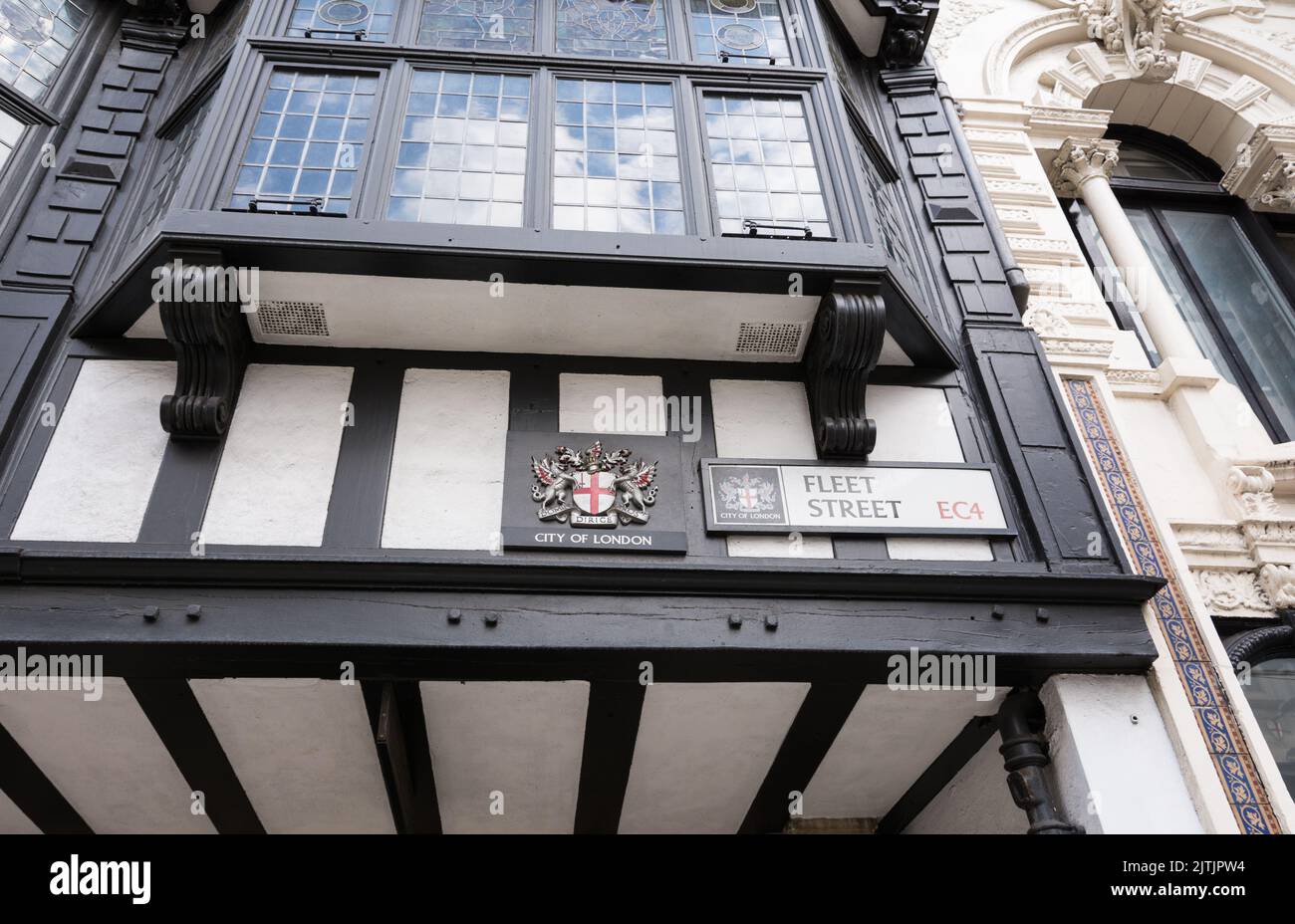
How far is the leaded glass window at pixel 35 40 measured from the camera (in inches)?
326

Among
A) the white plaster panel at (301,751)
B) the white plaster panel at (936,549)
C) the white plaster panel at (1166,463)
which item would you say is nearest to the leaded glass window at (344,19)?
the white plaster panel at (301,751)

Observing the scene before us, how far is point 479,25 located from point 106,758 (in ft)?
19.7

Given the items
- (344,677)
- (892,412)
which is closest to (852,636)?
(892,412)

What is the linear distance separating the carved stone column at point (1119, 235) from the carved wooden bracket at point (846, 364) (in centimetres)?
388

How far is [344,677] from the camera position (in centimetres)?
568

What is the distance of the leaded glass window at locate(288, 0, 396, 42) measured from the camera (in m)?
8.03

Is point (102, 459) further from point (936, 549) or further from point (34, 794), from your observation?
point (936, 549)

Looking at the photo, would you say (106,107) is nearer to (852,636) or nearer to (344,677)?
(344,677)

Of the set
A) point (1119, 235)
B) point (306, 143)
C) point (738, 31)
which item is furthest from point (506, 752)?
point (1119, 235)

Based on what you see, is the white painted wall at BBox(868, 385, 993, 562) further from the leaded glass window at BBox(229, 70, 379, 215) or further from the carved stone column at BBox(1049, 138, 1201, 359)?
the leaded glass window at BBox(229, 70, 379, 215)

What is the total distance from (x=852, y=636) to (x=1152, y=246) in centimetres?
743

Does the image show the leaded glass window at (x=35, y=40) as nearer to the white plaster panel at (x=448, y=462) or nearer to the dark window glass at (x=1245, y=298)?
the white plaster panel at (x=448, y=462)

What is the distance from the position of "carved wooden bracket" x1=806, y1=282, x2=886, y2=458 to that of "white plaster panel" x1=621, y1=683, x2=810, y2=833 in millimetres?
1652
